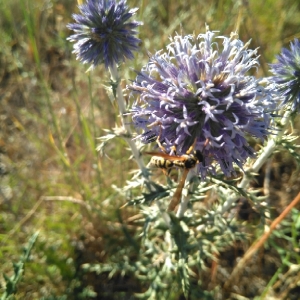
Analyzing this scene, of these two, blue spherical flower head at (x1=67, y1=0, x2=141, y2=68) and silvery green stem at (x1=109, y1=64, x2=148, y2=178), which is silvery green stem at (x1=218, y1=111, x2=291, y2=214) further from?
blue spherical flower head at (x1=67, y1=0, x2=141, y2=68)

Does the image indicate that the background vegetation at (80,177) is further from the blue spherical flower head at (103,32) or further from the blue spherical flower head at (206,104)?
the blue spherical flower head at (206,104)

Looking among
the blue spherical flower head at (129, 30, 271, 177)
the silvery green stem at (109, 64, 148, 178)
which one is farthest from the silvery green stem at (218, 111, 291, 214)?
the silvery green stem at (109, 64, 148, 178)

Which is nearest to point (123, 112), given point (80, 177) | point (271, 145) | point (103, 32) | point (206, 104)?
point (103, 32)

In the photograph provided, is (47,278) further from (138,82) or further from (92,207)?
(138,82)

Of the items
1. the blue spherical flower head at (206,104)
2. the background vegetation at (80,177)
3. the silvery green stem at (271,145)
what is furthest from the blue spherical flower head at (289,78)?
the background vegetation at (80,177)

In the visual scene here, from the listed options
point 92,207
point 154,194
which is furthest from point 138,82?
point 92,207

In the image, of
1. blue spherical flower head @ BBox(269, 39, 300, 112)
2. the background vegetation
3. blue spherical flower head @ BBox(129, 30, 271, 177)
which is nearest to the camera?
blue spherical flower head @ BBox(129, 30, 271, 177)

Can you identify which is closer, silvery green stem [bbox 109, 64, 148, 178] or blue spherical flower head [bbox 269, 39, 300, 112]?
blue spherical flower head [bbox 269, 39, 300, 112]

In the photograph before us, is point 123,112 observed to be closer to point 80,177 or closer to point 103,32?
point 103,32
